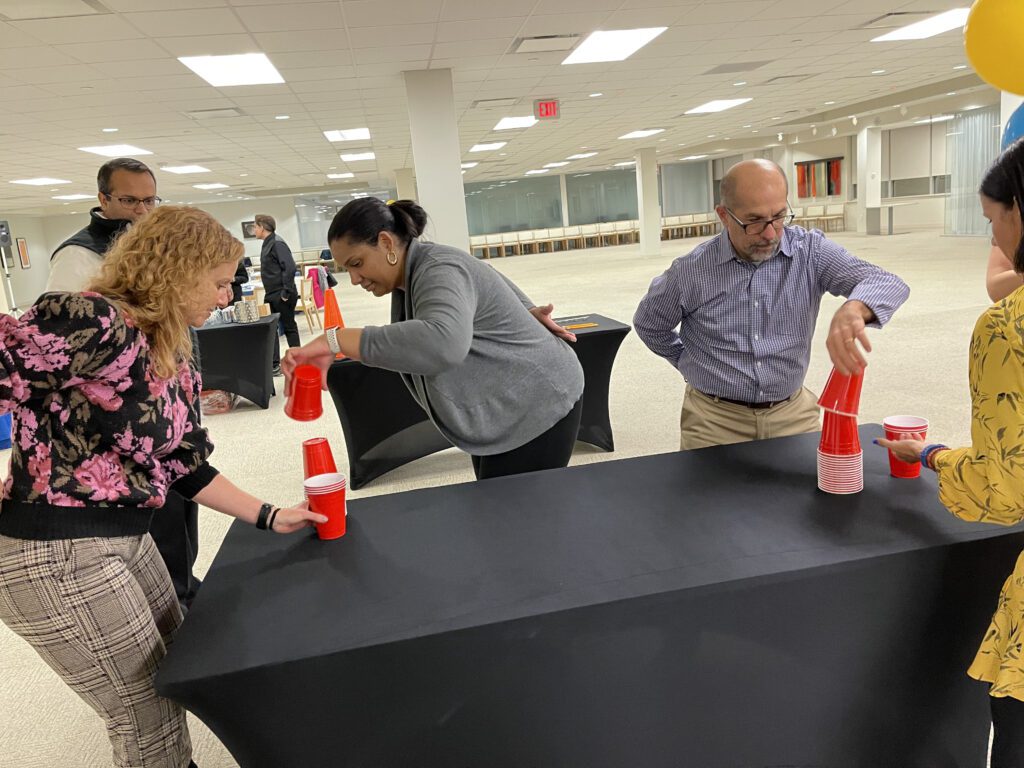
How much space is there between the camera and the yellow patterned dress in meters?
1.08

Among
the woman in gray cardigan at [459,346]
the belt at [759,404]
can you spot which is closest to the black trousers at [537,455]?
the woman in gray cardigan at [459,346]

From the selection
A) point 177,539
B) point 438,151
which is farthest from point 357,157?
point 177,539

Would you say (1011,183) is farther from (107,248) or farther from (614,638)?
(107,248)

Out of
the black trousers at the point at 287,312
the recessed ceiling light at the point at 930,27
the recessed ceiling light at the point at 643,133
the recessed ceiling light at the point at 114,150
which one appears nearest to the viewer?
the recessed ceiling light at the point at 930,27

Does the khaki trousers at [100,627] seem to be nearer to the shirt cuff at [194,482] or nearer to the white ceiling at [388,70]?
the shirt cuff at [194,482]

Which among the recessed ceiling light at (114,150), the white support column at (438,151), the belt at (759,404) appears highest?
the recessed ceiling light at (114,150)

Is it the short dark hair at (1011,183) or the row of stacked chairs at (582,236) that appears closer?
the short dark hair at (1011,183)

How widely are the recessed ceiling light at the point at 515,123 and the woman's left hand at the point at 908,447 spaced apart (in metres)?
10.3

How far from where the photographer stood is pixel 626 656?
4.20 feet

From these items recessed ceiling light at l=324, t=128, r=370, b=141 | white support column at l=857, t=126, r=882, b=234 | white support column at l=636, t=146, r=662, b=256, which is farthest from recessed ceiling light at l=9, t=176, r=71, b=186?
white support column at l=857, t=126, r=882, b=234

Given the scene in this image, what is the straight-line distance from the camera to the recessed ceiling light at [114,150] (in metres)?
10.2

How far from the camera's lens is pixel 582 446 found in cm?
435

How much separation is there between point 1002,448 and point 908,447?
394mm

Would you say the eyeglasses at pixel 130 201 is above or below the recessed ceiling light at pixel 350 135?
below
